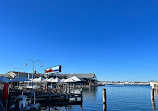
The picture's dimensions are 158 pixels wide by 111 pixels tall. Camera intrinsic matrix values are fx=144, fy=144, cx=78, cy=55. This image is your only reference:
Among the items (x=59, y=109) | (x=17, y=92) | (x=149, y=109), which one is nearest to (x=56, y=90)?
(x=59, y=109)

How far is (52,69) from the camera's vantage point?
42.6 meters

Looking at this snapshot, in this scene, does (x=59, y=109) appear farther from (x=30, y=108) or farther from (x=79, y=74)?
(x=79, y=74)

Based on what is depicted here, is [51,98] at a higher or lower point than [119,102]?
higher

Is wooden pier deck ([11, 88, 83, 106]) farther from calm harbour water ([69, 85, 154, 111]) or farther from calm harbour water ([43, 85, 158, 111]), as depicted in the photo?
calm harbour water ([69, 85, 154, 111])

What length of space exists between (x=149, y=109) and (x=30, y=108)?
20288 millimetres

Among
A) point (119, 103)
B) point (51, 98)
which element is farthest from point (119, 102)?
point (51, 98)

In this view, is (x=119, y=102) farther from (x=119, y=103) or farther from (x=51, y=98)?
(x=51, y=98)

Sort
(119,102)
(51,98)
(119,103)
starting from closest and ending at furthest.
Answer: (51,98) < (119,103) < (119,102)

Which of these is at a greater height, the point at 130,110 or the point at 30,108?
the point at 30,108

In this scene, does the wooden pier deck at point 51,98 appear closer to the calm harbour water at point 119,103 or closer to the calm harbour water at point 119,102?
the calm harbour water at point 119,103

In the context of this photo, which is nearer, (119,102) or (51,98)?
(51,98)

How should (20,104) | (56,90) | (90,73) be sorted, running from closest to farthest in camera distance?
(20,104), (56,90), (90,73)

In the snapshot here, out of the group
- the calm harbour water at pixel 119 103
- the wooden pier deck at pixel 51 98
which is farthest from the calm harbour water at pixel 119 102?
the wooden pier deck at pixel 51 98

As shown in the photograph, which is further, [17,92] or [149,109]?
[149,109]
